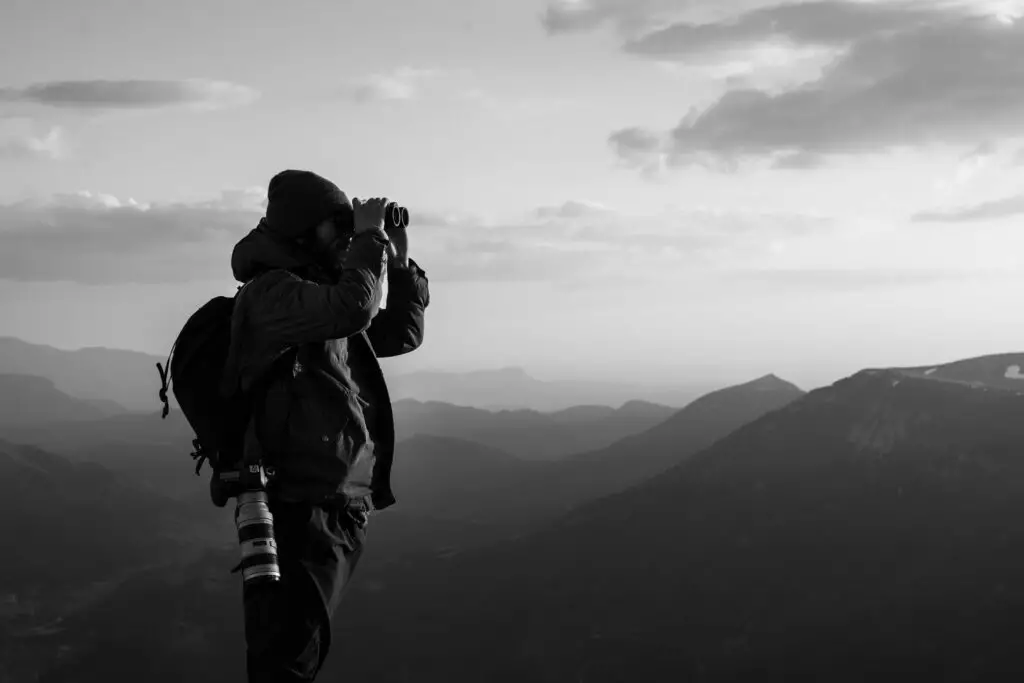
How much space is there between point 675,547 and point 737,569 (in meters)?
10.4

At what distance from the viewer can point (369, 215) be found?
6.39m

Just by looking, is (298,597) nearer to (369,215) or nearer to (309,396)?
(309,396)

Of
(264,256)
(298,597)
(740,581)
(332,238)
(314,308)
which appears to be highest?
(332,238)

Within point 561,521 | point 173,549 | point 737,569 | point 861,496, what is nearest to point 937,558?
point 861,496

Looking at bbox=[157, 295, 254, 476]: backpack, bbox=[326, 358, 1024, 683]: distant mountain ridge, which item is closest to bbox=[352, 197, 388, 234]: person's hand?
bbox=[157, 295, 254, 476]: backpack

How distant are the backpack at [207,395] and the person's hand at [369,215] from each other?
38.5 inches

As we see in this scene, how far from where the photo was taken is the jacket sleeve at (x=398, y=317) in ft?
23.2

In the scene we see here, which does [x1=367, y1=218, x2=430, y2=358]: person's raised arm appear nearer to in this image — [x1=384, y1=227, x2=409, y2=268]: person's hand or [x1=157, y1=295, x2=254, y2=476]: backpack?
[x1=384, y1=227, x2=409, y2=268]: person's hand

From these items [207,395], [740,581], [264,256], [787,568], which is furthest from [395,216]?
[740,581]

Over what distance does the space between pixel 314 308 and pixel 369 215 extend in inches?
30.9

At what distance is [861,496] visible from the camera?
5039 inches

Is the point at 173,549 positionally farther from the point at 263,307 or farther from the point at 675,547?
the point at 263,307

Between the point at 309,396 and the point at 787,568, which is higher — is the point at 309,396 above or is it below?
above

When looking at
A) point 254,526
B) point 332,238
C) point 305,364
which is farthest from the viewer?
point 332,238
